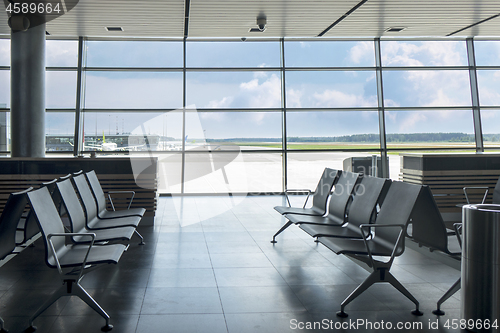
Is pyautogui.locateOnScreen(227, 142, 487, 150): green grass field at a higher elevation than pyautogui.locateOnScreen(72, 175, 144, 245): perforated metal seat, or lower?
higher

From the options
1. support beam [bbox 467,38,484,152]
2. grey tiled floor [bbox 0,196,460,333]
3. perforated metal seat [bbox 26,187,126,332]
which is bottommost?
grey tiled floor [bbox 0,196,460,333]

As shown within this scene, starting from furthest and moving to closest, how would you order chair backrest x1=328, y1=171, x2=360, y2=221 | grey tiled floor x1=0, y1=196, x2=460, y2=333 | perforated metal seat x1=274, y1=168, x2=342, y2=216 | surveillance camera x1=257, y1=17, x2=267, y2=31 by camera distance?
surveillance camera x1=257, y1=17, x2=267, y2=31 → perforated metal seat x1=274, y1=168, x2=342, y2=216 → chair backrest x1=328, y1=171, x2=360, y2=221 → grey tiled floor x1=0, y1=196, x2=460, y2=333

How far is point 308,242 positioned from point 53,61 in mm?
6808

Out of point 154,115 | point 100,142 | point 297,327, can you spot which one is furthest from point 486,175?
point 100,142

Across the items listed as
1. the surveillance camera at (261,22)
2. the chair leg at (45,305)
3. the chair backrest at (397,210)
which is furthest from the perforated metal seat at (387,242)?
the surveillance camera at (261,22)

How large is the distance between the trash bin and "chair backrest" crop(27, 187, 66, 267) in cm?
245

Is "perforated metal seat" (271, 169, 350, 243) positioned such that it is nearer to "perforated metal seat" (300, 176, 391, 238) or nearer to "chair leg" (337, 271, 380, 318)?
"perforated metal seat" (300, 176, 391, 238)

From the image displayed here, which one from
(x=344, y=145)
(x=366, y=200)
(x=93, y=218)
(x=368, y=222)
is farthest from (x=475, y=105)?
(x=93, y=218)

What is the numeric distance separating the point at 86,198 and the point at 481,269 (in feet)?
10.4

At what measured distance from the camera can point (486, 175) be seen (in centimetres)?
615

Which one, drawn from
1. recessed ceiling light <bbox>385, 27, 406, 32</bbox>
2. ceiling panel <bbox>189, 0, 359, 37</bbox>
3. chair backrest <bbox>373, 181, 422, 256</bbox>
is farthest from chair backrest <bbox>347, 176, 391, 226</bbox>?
recessed ceiling light <bbox>385, 27, 406, 32</bbox>

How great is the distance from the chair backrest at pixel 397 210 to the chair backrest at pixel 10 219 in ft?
→ 8.06

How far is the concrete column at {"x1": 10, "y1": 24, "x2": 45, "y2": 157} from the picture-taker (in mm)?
6383

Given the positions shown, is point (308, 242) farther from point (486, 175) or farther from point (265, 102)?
point (265, 102)
